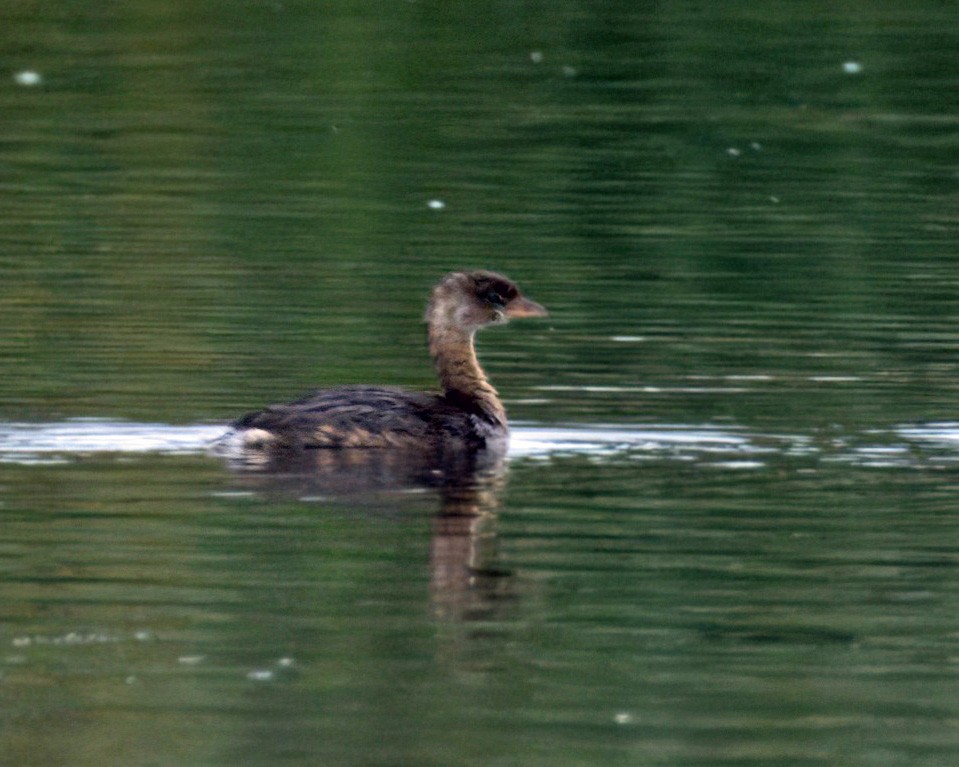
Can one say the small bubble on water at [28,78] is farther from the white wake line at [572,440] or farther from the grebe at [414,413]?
the white wake line at [572,440]

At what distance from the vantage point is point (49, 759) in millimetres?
7195

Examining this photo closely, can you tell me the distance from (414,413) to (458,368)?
0.96m

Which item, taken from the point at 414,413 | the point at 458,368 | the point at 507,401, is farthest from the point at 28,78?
the point at 414,413

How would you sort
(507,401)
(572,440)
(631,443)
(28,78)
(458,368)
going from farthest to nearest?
(28,78)
(507,401)
(458,368)
(572,440)
(631,443)

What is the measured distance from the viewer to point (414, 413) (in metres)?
12.6

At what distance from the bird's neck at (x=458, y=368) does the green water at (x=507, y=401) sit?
0.87 feet

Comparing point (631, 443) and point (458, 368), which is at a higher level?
point (458, 368)

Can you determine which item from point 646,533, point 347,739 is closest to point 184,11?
point 646,533

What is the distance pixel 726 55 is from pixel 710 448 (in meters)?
18.4

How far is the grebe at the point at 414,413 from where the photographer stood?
481 inches

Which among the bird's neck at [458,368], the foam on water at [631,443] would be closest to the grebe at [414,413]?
the bird's neck at [458,368]

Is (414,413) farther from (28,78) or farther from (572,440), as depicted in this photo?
(28,78)

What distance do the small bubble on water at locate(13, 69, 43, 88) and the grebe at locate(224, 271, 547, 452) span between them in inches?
601

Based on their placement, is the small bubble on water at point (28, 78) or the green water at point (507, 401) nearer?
the green water at point (507, 401)
